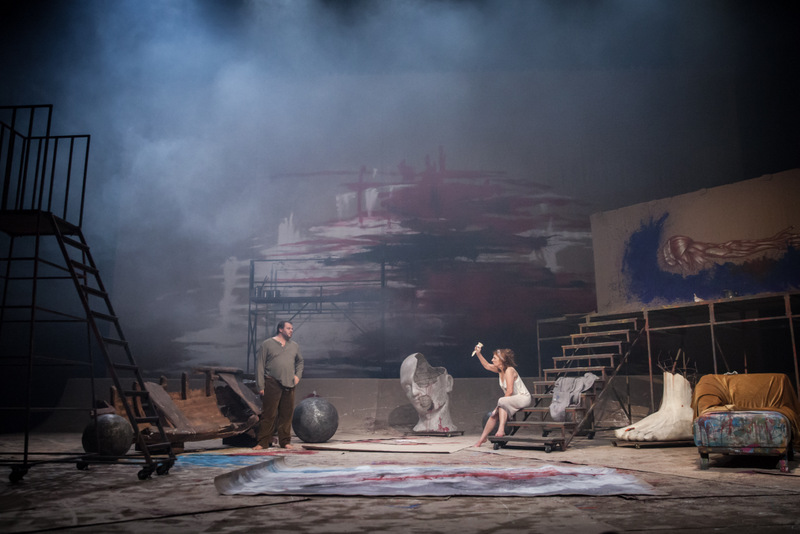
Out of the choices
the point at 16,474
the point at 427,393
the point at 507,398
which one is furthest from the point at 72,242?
the point at 427,393

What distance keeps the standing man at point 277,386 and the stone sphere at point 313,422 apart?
11.2 inches

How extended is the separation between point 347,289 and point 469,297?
8.47 ft

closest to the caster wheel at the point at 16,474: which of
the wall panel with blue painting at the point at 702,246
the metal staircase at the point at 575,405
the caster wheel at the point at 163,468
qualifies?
the caster wheel at the point at 163,468

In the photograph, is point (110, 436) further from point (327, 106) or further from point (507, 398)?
point (327, 106)

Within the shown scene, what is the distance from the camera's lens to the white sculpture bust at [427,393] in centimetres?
1009

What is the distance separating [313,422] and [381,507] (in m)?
4.85

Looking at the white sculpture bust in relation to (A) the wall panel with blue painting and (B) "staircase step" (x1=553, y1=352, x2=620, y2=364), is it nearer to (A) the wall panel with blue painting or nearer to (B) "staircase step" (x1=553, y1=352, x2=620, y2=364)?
Answer: (B) "staircase step" (x1=553, y1=352, x2=620, y2=364)

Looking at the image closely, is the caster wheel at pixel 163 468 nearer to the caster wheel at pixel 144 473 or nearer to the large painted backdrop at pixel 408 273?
the caster wheel at pixel 144 473

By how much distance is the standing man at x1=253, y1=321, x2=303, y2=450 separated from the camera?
313 inches

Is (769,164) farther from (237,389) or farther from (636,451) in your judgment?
(237,389)

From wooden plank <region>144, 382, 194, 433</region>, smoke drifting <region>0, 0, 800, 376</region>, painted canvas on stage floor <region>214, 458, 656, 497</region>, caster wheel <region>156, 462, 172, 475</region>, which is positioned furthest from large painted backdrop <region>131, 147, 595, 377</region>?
caster wheel <region>156, 462, 172, 475</region>

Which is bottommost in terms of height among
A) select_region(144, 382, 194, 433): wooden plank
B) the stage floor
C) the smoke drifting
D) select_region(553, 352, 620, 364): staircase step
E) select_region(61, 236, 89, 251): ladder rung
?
the stage floor

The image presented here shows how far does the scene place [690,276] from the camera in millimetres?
10352

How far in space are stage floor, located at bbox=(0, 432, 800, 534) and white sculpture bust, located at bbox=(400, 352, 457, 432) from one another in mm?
4490
